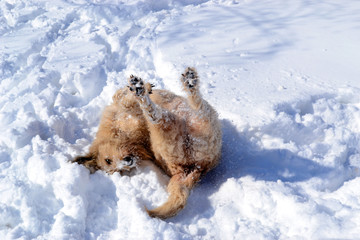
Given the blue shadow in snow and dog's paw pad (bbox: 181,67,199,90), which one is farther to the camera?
the blue shadow in snow

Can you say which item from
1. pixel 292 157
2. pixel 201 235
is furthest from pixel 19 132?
pixel 292 157

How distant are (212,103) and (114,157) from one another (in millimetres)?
1335

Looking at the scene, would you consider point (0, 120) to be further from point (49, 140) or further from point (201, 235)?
point (201, 235)

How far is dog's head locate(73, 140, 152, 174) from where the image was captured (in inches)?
121

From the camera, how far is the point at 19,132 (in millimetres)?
3320

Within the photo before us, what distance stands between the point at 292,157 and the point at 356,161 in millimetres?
622

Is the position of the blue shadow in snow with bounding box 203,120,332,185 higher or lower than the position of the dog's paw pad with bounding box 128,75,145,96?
lower

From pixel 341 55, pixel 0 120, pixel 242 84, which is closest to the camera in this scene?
pixel 0 120

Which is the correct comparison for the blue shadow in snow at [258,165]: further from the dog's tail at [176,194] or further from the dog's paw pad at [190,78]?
the dog's paw pad at [190,78]

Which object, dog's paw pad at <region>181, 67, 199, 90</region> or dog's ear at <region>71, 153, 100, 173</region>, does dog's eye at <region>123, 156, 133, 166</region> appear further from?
dog's paw pad at <region>181, 67, 199, 90</region>

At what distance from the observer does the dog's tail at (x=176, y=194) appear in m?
2.50

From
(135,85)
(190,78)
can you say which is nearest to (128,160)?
(135,85)

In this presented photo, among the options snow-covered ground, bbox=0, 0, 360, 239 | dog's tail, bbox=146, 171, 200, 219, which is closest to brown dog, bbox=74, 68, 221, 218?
dog's tail, bbox=146, 171, 200, 219

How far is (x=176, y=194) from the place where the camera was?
262 centimetres
